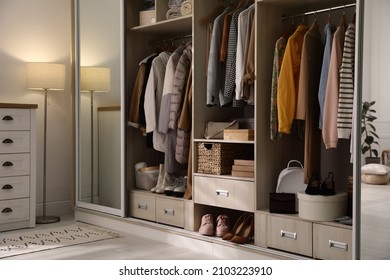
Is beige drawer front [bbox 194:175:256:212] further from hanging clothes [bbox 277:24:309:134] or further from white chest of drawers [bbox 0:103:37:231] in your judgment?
white chest of drawers [bbox 0:103:37:231]

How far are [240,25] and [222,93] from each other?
493 millimetres

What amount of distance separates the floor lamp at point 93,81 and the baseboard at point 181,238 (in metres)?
0.27

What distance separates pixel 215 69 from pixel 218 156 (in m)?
0.61

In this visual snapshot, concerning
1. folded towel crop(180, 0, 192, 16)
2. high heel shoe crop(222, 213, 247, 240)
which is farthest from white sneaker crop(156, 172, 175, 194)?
folded towel crop(180, 0, 192, 16)

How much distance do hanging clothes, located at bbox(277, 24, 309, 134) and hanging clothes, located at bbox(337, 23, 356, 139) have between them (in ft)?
1.22

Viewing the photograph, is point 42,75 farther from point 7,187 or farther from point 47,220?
point 47,220

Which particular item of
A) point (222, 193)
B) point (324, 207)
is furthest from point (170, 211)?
point (324, 207)

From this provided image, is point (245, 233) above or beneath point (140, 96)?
beneath

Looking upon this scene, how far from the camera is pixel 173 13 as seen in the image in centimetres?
418

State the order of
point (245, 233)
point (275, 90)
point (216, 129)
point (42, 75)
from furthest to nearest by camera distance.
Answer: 1. point (42, 75)
2. point (216, 129)
3. point (245, 233)
4. point (275, 90)

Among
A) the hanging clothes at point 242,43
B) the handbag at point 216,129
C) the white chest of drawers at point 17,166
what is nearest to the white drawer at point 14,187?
the white chest of drawers at point 17,166

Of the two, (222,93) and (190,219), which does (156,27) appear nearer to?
(222,93)

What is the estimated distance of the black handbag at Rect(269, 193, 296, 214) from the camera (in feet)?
11.0

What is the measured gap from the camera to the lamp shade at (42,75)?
4.87 metres
